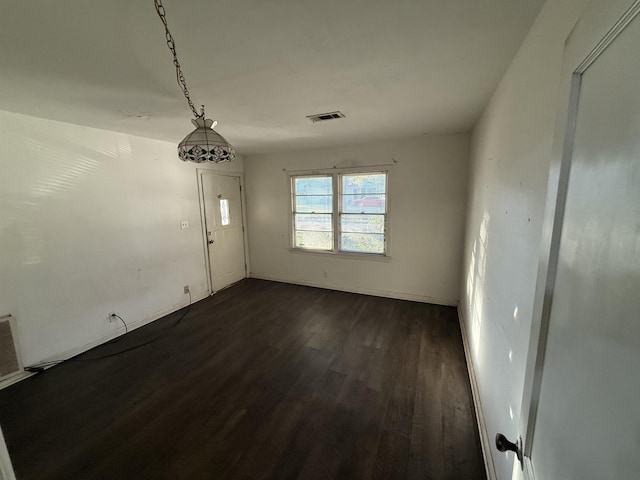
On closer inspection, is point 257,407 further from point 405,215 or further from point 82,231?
point 405,215

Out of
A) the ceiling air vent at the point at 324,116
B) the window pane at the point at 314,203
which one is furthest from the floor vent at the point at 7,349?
the window pane at the point at 314,203

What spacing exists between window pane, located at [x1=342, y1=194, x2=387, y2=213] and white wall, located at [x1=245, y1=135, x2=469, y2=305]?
0.15m

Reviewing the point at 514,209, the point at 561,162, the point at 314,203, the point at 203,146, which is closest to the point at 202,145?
the point at 203,146

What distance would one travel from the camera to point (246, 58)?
1507 mm

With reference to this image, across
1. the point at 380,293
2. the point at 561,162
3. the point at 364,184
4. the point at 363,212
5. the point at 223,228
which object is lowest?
the point at 380,293

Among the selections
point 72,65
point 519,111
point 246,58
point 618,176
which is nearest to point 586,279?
point 618,176

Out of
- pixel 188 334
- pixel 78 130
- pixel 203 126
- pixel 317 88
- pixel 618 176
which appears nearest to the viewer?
pixel 618 176

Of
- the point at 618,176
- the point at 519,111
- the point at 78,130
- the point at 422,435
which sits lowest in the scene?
the point at 422,435

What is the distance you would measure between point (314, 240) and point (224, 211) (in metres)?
1.69

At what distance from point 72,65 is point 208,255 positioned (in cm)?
313

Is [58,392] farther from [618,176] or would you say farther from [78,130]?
[618,176]

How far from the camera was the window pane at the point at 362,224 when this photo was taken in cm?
412

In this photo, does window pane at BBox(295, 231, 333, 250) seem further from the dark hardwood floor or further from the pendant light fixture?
the pendant light fixture

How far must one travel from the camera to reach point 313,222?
15.2 ft
